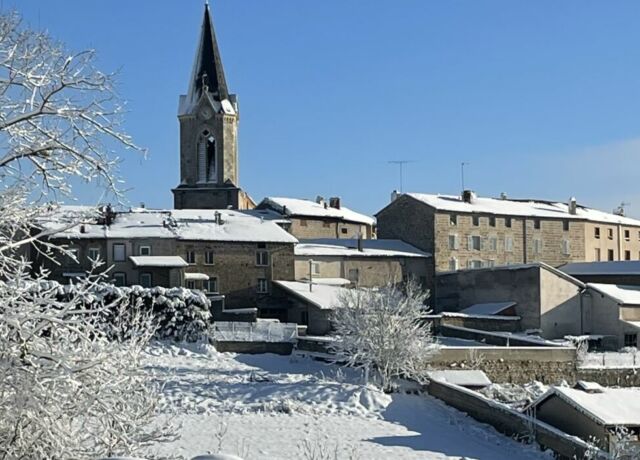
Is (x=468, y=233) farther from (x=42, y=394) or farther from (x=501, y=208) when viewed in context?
(x=42, y=394)

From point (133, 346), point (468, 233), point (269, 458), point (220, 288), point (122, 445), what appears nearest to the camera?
point (122, 445)

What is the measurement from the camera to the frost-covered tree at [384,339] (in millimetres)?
34531

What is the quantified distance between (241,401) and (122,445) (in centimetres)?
2312

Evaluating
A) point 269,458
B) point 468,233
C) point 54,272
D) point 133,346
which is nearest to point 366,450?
point 269,458

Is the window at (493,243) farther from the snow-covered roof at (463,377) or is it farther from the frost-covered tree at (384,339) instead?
A: the snow-covered roof at (463,377)

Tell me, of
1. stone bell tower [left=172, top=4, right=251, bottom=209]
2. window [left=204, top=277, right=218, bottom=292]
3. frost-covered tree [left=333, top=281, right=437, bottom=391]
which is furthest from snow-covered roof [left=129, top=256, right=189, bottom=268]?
stone bell tower [left=172, top=4, right=251, bottom=209]

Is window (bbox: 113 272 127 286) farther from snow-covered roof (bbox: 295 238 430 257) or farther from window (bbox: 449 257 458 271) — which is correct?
window (bbox: 449 257 458 271)

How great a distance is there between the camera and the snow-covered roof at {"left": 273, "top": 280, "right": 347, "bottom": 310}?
158 feet

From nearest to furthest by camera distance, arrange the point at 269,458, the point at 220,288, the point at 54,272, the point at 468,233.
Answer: the point at 269,458, the point at 54,272, the point at 220,288, the point at 468,233

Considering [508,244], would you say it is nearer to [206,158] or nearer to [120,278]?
[206,158]

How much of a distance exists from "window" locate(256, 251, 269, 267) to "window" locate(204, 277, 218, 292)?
8.38ft

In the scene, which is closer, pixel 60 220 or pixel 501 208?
pixel 60 220

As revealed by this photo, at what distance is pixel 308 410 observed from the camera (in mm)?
30453

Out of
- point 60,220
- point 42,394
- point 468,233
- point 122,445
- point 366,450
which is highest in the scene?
point 468,233
